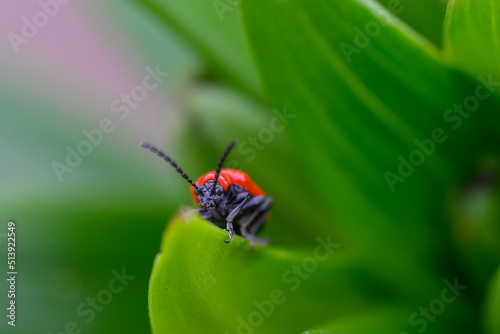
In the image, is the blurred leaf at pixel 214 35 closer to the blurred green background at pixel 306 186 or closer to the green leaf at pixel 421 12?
the blurred green background at pixel 306 186

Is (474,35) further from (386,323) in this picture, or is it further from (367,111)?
(386,323)

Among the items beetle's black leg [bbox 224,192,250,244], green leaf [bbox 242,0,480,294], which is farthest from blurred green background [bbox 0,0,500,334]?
beetle's black leg [bbox 224,192,250,244]

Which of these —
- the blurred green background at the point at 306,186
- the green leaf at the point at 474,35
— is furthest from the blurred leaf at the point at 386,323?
the green leaf at the point at 474,35

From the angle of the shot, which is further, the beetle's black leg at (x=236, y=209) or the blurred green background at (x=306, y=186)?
the beetle's black leg at (x=236, y=209)

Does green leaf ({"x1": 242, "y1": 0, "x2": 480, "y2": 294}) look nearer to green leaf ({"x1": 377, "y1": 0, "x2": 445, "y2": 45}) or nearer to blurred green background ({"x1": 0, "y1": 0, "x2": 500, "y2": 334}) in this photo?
blurred green background ({"x1": 0, "y1": 0, "x2": 500, "y2": 334})

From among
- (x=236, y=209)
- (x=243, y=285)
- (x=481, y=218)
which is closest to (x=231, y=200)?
(x=236, y=209)
